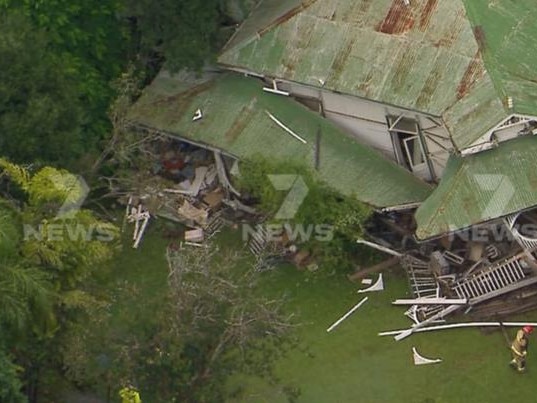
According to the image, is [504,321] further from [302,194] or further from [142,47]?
[142,47]

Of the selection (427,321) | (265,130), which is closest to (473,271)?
(427,321)

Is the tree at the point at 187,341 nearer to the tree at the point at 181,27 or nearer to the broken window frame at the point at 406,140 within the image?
the broken window frame at the point at 406,140

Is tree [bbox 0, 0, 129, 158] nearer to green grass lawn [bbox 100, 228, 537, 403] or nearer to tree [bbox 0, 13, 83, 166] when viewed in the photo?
tree [bbox 0, 13, 83, 166]

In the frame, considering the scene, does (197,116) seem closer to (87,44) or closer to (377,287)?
(87,44)

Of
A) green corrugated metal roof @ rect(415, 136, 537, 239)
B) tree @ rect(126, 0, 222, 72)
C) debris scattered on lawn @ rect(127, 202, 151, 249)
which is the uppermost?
green corrugated metal roof @ rect(415, 136, 537, 239)

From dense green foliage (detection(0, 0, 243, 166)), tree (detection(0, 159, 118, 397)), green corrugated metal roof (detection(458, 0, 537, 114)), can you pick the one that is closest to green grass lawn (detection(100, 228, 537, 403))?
tree (detection(0, 159, 118, 397))

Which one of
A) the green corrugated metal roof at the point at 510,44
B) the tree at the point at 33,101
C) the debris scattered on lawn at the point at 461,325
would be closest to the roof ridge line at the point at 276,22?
the green corrugated metal roof at the point at 510,44

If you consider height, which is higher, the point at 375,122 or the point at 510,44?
the point at 510,44
